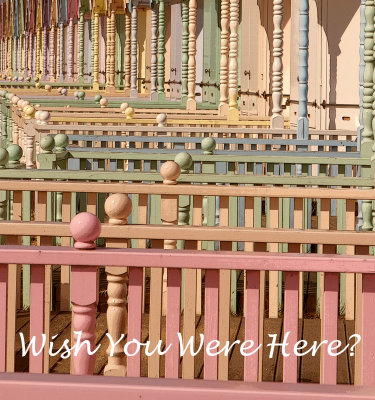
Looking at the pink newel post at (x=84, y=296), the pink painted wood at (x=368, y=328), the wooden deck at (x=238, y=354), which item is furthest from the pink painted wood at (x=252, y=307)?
the wooden deck at (x=238, y=354)

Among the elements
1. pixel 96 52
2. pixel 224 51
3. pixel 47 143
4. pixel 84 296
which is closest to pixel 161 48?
pixel 224 51

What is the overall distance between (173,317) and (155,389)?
0.90 meters

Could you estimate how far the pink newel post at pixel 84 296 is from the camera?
3.31 m

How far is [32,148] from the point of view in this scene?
32.4 ft

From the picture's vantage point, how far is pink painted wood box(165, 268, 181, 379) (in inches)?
139

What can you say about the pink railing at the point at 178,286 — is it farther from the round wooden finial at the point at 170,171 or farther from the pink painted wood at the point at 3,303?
the round wooden finial at the point at 170,171

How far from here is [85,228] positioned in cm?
331

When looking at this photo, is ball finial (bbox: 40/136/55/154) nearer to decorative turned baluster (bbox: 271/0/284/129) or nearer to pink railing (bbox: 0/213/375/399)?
pink railing (bbox: 0/213/375/399)

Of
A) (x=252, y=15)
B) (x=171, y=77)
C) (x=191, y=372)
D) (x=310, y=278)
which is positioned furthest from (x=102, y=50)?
(x=191, y=372)

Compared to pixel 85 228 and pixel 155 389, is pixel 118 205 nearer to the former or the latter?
pixel 85 228

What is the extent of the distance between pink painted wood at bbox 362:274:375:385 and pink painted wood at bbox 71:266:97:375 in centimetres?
81

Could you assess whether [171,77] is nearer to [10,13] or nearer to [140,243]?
[140,243]

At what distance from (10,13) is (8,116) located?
3948 centimetres

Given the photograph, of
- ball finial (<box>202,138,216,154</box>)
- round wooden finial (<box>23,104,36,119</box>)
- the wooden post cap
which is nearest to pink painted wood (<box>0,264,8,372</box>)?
the wooden post cap
